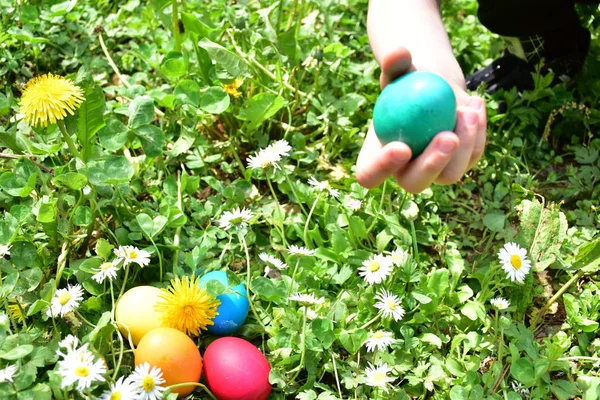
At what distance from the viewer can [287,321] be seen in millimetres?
1220

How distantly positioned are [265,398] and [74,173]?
554 mm

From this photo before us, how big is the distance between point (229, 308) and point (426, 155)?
468 millimetres

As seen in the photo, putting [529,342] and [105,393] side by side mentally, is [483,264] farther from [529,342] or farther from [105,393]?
[105,393]

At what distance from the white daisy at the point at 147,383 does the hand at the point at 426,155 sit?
1.61ft

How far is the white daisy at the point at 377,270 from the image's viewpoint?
1252mm

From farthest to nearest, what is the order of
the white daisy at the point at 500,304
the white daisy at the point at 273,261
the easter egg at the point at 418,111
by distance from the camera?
1. the white daisy at the point at 273,261
2. the white daisy at the point at 500,304
3. the easter egg at the point at 418,111

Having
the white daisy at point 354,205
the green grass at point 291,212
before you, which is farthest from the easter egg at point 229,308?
the white daisy at point 354,205

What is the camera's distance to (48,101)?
1221 millimetres

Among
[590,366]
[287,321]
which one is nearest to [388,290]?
[287,321]

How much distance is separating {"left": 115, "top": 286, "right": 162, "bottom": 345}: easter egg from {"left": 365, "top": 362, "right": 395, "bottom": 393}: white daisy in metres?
0.39

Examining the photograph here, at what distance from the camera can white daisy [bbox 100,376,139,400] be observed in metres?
1.02

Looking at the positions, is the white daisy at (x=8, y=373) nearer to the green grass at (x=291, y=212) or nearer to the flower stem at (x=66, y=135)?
the green grass at (x=291, y=212)

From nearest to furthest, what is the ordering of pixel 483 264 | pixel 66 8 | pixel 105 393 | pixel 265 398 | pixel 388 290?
pixel 105 393 < pixel 265 398 < pixel 388 290 < pixel 483 264 < pixel 66 8

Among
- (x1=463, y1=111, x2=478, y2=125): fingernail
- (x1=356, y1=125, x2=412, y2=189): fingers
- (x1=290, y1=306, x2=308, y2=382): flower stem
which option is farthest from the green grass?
(x1=463, y1=111, x2=478, y2=125): fingernail
